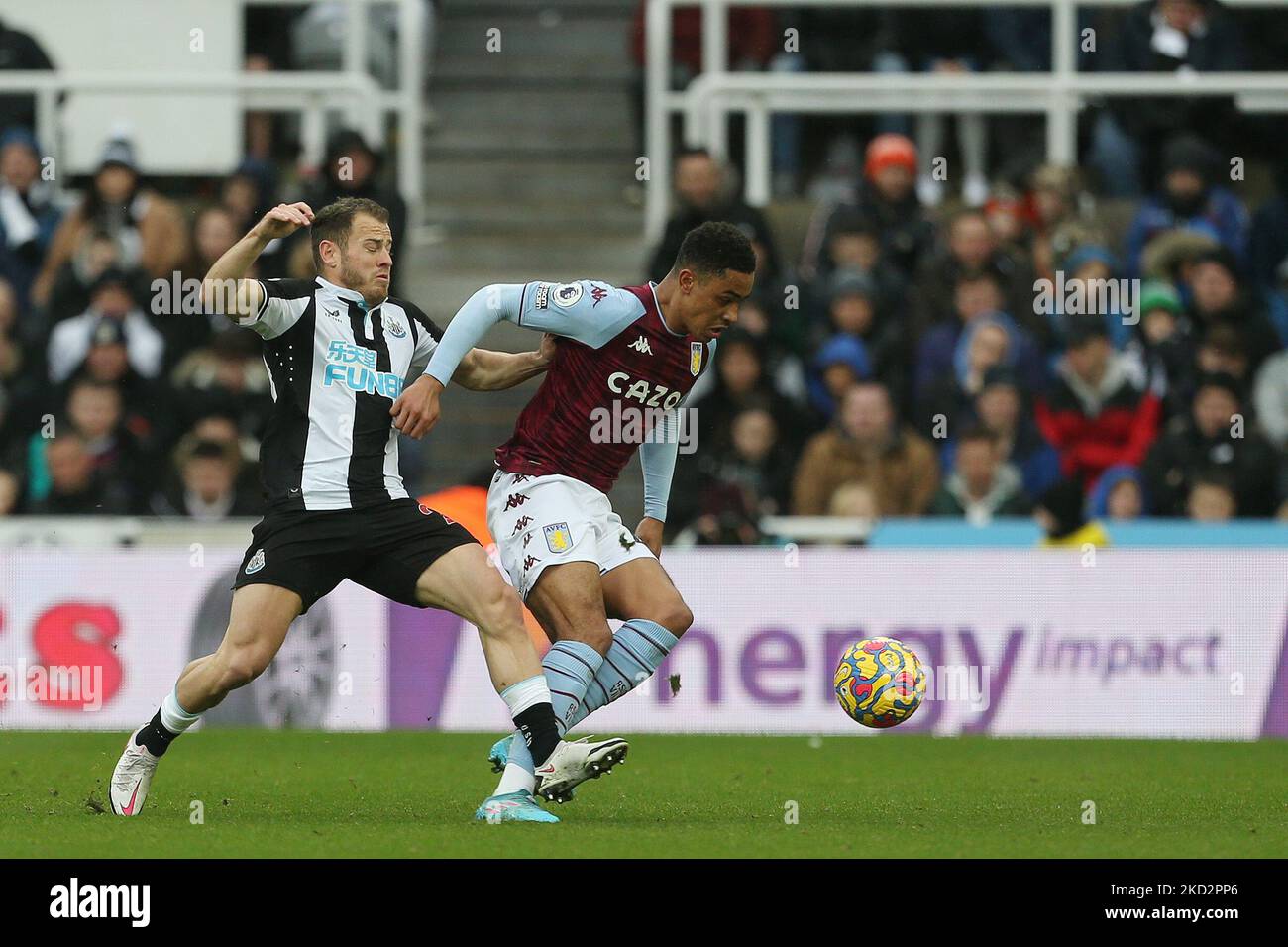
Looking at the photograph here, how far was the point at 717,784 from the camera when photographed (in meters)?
9.94

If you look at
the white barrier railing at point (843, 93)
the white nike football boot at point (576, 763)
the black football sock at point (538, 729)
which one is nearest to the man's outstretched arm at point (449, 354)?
the black football sock at point (538, 729)

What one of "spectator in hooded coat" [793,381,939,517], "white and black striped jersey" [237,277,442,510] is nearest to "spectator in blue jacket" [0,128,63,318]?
"spectator in hooded coat" [793,381,939,517]

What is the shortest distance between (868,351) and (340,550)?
7.30 meters

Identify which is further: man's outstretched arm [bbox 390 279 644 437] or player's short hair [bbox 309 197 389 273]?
player's short hair [bbox 309 197 389 273]

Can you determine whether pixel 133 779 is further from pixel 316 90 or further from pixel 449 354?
pixel 316 90

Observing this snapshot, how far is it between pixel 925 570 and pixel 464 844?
6.43 meters

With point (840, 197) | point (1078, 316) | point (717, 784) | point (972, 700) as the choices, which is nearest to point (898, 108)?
point (840, 197)

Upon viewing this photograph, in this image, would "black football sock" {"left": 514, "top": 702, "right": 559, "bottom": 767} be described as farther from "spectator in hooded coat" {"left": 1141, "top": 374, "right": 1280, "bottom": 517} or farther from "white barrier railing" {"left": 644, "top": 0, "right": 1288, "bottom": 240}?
"white barrier railing" {"left": 644, "top": 0, "right": 1288, "bottom": 240}

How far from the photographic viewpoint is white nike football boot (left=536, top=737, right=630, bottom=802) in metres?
8.09

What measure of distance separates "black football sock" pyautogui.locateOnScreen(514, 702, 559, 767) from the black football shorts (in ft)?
2.10

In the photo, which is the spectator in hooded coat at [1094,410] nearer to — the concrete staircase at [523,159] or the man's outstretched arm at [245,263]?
the concrete staircase at [523,159]

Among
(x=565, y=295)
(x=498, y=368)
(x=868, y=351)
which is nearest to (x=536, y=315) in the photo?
(x=565, y=295)

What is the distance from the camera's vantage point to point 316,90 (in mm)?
16375
